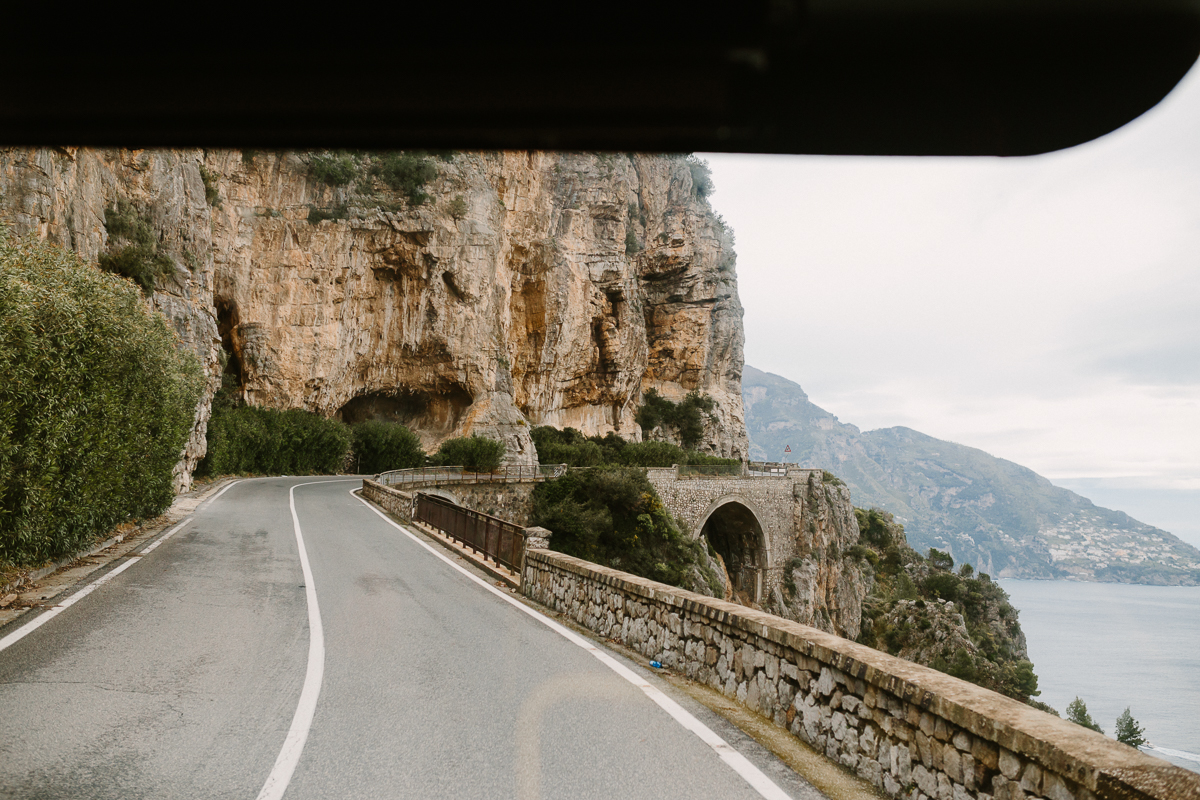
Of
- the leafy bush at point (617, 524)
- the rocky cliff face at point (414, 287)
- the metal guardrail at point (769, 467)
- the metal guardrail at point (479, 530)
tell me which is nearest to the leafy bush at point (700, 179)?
the rocky cliff face at point (414, 287)

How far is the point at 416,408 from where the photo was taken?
174 ft

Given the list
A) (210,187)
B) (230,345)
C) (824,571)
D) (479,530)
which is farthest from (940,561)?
(210,187)

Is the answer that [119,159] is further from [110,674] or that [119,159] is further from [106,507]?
[110,674]

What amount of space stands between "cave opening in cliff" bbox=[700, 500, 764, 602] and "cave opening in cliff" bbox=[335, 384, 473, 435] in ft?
67.8

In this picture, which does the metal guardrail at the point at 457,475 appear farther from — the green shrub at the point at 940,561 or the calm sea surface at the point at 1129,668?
the calm sea surface at the point at 1129,668

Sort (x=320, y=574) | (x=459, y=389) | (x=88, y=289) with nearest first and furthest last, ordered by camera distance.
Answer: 1. (x=88, y=289)
2. (x=320, y=574)
3. (x=459, y=389)

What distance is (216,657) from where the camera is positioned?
6305 mm

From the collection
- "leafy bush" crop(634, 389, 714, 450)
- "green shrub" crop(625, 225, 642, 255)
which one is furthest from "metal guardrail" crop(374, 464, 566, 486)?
"green shrub" crop(625, 225, 642, 255)

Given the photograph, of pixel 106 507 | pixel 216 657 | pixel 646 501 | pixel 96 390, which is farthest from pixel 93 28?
pixel 646 501

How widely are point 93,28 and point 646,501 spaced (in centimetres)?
3613

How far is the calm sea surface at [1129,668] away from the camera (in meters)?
89.1

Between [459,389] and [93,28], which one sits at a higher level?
[459,389]

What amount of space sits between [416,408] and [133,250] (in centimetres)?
2968

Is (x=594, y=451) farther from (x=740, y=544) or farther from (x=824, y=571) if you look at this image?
(x=824, y=571)
